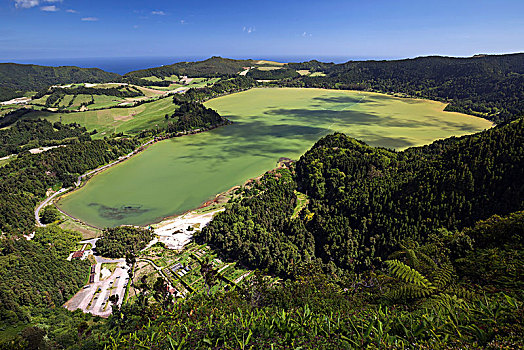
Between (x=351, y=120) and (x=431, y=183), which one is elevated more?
(x=351, y=120)

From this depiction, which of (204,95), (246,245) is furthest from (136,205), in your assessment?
(204,95)

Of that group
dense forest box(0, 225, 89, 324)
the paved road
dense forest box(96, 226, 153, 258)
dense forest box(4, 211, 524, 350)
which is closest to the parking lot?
dense forest box(0, 225, 89, 324)

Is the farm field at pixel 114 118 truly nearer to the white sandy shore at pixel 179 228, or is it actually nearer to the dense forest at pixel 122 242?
the white sandy shore at pixel 179 228

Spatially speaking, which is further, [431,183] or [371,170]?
[371,170]

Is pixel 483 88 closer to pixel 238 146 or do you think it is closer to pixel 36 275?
pixel 238 146

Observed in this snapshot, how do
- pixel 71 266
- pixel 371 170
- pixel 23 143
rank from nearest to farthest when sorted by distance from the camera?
pixel 71 266 < pixel 371 170 < pixel 23 143

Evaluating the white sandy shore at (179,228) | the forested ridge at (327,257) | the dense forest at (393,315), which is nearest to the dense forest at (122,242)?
the forested ridge at (327,257)

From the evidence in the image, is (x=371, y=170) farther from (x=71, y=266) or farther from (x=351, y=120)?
Answer: (x=351, y=120)
